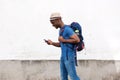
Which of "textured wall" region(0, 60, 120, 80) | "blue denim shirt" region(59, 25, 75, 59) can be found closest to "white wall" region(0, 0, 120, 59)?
"textured wall" region(0, 60, 120, 80)

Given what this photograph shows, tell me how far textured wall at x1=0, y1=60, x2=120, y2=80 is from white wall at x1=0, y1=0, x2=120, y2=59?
112 millimetres

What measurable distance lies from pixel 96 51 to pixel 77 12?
0.83 metres

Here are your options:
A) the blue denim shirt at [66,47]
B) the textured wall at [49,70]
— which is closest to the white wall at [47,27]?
the textured wall at [49,70]

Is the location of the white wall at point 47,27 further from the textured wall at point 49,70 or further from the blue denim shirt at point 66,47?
the blue denim shirt at point 66,47

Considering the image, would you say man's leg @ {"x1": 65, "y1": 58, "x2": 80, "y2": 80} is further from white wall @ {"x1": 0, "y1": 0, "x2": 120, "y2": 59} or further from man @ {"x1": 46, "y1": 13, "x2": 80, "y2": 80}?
white wall @ {"x1": 0, "y1": 0, "x2": 120, "y2": 59}

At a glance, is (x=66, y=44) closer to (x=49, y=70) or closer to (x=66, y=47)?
(x=66, y=47)

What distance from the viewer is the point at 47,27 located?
8477mm

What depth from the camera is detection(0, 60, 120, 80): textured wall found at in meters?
8.45

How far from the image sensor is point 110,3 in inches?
333

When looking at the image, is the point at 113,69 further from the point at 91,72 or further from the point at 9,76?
the point at 9,76

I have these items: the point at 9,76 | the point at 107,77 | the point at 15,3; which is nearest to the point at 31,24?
the point at 15,3

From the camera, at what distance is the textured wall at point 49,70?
8453 millimetres

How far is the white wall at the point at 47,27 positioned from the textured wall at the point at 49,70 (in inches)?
4.4

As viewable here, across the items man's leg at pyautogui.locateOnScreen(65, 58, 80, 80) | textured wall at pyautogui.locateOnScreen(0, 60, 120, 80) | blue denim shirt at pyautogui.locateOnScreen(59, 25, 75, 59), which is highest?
blue denim shirt at pyautogui.locateOnScreen(59, 25, 75, 59)
